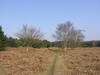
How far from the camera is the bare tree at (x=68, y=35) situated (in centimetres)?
6334

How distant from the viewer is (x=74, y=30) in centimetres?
6606

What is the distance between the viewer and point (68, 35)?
6456cm

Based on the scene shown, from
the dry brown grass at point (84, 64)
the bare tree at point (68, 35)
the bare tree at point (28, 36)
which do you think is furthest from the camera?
the bare tree at point (68, 35)

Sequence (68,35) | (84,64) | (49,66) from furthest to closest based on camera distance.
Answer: (68,35)
(84,64)
(49,66)

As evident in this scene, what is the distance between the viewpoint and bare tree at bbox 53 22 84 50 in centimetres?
6334

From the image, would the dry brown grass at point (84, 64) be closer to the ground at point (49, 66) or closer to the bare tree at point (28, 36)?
the ground at point (49, 66)

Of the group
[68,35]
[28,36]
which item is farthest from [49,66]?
[68,35]

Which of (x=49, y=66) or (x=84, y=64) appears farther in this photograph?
(x=84, y=64)

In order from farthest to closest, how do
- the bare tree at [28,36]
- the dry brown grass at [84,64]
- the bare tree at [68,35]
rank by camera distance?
1. the bare tree at [68,35]
2. the bare tree at [28,36]
3. the dry brown grass at [84,64]

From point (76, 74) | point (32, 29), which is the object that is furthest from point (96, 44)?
point (76, 74)

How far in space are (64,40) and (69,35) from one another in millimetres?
3050

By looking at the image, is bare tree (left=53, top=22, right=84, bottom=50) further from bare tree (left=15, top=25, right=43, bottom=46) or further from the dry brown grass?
the dry brown grass

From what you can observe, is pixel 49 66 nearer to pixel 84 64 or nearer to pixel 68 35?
pixel 84 64

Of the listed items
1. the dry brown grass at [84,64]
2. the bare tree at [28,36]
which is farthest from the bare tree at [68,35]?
the dry brown grass at [84,64]
